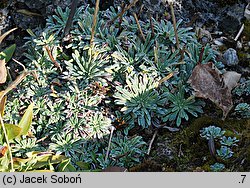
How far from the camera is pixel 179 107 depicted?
9.36ft

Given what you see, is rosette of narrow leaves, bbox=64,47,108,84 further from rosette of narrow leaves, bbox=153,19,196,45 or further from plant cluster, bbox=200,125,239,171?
plant cluster, bbox=200,125,239,171

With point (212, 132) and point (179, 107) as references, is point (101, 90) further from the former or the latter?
point (212, 132)

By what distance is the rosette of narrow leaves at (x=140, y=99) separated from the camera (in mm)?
2816

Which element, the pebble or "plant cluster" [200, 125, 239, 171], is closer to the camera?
"plant cluster" [200, 125, 239, 171]

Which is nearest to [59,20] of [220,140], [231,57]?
[231,57]

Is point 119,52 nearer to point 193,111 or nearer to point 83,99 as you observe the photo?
point 83,99

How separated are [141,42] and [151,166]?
0.78 meters

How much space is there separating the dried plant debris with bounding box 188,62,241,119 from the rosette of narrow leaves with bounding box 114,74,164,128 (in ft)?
0.77

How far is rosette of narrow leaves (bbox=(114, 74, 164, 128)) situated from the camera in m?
2.82

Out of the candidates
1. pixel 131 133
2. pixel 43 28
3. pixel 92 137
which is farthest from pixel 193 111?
pixel 43 28

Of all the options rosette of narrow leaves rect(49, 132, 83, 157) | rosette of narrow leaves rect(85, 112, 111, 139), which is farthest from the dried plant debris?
rosette of narrow leaves rect(49, 132, 83, 157)

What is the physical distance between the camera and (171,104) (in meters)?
2.88

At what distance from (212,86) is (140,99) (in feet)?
1.45

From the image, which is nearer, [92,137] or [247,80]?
[92,137]
